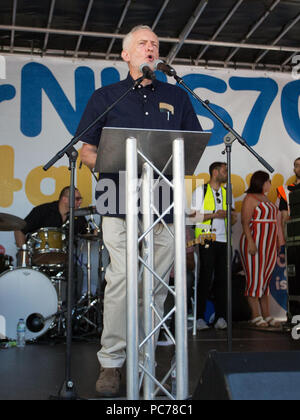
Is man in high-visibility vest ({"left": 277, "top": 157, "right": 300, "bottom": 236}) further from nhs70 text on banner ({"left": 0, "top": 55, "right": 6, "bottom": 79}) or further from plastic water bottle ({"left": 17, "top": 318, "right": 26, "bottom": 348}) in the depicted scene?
nhs70 text on banner ({"left": 0, "top": 55, "right": 6, "bottom": 79})

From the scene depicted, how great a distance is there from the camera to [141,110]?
269 cm

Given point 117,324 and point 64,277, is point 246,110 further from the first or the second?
point 117,324

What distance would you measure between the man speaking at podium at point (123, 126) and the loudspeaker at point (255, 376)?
46.1 inches

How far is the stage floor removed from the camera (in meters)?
2.75

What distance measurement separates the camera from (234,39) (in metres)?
6.50

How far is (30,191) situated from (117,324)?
3.83 metres

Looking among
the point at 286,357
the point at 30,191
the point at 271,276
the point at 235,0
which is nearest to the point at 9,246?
the point at 30,191

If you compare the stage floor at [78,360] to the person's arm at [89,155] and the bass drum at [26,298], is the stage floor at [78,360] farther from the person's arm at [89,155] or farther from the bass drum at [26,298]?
the person's arm at [89,155]

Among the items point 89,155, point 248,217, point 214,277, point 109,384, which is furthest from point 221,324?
point 89,155

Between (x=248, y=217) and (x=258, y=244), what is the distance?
333 mm

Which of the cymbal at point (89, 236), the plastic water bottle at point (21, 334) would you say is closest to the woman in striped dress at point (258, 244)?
the cymbal at point (89, 236)

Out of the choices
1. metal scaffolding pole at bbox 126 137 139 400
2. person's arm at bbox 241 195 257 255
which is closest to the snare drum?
person's arm at bbox 241 195 257 255

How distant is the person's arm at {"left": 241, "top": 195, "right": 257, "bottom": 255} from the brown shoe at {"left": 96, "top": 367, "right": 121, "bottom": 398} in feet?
12.5

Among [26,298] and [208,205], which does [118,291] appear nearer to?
[26,298]
